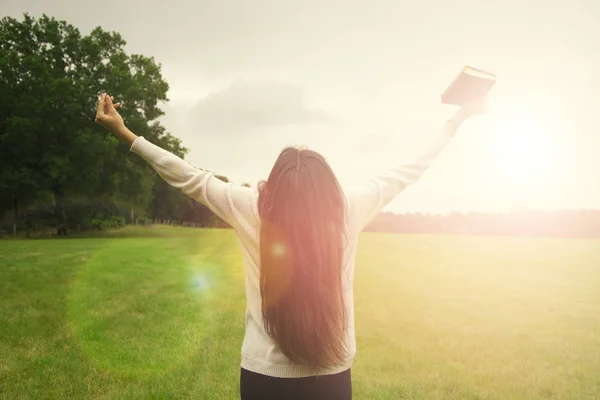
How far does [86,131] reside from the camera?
3494 cm

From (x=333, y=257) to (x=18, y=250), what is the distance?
22635mm

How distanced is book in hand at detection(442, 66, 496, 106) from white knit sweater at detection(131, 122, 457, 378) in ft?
2.96

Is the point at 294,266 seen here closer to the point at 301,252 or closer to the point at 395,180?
the point at 301,252

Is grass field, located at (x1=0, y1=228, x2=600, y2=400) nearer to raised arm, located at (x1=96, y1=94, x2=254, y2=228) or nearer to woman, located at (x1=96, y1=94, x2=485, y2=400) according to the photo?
woman, located at (x1=96, y1=94, x2=485, y2=400)

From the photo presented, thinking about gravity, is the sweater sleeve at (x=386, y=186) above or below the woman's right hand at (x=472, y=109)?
below

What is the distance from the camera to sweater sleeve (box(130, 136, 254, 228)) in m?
2.31

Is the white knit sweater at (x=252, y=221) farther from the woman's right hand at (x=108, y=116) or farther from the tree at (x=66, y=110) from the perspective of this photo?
the tree at (x=66, y=110)

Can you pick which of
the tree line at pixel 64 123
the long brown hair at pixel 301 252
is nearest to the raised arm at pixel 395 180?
the long brown hair at pixel 301 252

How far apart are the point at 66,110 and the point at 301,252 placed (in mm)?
37419

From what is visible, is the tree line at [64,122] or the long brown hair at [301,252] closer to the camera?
the long brown hair at [301,252]

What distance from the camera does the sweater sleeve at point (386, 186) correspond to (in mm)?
2453

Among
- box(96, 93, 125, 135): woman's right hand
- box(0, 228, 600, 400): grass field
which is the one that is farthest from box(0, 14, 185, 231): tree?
box(96, 93, 125, 135): woman's right hand

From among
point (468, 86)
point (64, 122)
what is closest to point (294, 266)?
point (468, 86)

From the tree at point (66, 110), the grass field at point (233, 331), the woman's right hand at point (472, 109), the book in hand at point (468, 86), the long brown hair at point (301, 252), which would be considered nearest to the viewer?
the long brown hair at point (301, 252)
